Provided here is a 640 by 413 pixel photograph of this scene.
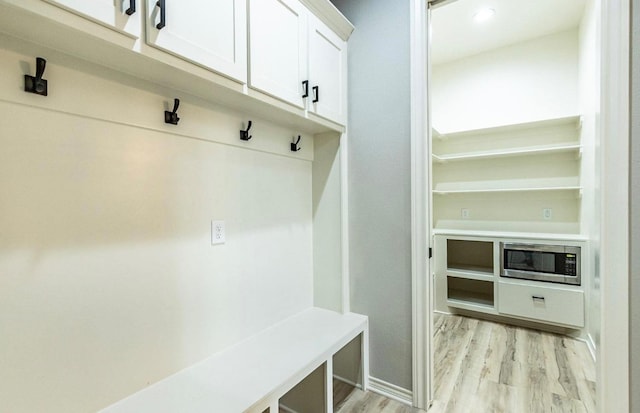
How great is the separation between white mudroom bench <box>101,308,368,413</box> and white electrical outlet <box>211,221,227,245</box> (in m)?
0.55

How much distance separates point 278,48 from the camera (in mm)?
1421

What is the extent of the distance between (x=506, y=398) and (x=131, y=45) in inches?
104

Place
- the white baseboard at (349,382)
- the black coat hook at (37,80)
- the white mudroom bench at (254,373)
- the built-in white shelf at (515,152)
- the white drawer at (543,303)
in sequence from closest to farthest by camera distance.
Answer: the black coat hook at (37,80)
the white mudroom bench at (254,373)
the white baseboard at (349,382)
the white drawer at (543,303)
the built-in white shelf at (515,152)

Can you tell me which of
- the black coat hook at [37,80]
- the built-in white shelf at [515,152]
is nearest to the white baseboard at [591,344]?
the built-in white shelf at [515,152]

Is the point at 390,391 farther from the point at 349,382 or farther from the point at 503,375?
the point at 503,375

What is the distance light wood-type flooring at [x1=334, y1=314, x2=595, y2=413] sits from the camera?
5.94 feet

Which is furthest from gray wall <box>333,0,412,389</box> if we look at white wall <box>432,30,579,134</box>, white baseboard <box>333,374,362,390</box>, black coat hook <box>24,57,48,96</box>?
white wall <box>432,30,579,134</box>

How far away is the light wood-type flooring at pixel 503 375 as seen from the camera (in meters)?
1.81

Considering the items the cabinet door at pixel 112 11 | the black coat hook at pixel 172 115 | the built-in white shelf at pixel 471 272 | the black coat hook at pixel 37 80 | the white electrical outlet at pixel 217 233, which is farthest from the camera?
the built-in white shelf at pixel 471 272

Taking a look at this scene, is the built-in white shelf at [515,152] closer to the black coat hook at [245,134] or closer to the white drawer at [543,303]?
the white drawer at [543,303]

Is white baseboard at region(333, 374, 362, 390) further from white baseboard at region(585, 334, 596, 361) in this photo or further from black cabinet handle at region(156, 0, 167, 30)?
black cabinet handle at region(156, 0, 167, 30)

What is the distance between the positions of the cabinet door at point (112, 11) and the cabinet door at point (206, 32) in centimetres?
4

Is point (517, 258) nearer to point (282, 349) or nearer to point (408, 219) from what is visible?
point (408, 219)

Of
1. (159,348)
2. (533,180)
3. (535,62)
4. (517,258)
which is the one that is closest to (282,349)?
(159,348)
